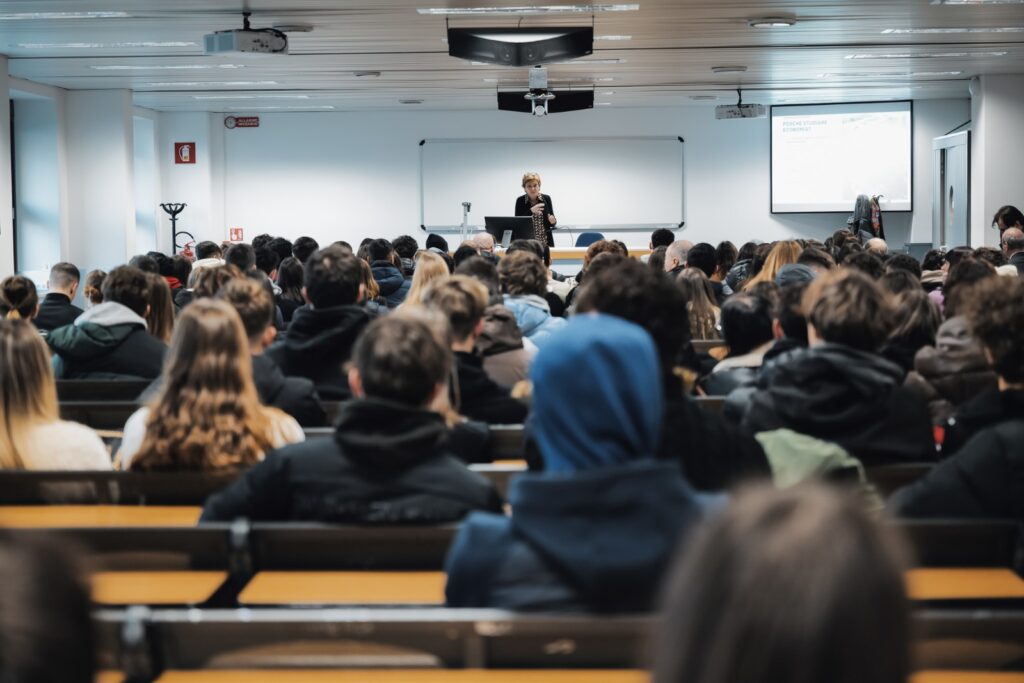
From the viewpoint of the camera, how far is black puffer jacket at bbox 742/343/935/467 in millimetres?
3357

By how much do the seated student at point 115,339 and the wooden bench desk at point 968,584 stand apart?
3848mm

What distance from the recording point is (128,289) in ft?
18.3

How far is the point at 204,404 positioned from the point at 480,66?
10941 mm

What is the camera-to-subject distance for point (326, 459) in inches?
108

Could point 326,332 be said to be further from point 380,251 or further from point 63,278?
point 380,251

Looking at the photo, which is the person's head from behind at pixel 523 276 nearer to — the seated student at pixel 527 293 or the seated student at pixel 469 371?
the seated student at pixel 527 293

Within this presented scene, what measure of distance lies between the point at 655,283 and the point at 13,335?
1745mm

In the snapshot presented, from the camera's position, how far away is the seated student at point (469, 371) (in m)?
4.47

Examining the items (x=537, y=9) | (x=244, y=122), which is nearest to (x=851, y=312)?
(x=537, y=9)

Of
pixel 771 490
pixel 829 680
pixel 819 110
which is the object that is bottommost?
pixel 829 680

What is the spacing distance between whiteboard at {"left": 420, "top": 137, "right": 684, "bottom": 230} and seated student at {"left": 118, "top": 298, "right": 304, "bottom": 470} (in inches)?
666

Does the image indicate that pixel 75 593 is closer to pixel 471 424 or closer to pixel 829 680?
pixel 829 680

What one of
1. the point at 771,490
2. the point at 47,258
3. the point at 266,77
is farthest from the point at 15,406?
the point at 47,258

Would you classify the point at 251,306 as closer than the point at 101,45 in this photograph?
Yes
